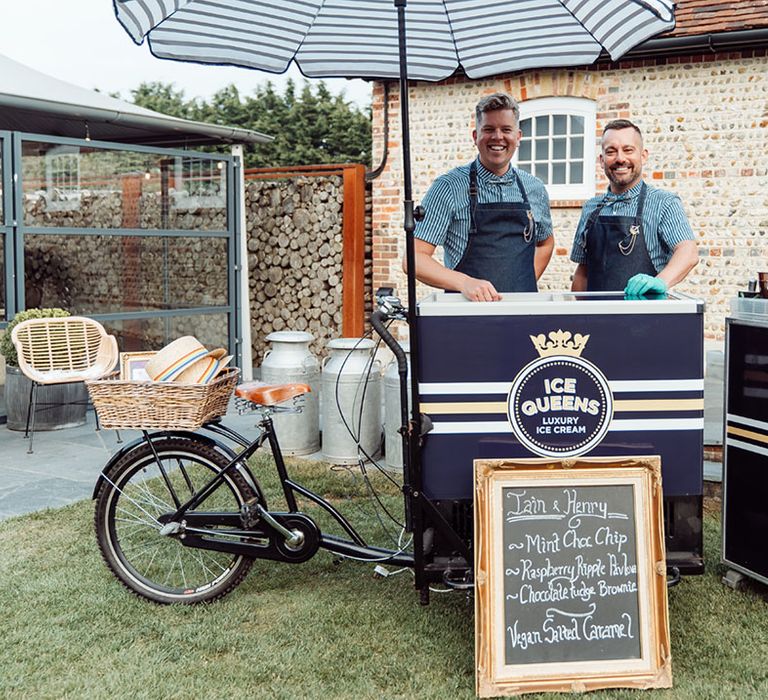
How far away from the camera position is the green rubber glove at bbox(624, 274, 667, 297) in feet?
10.4

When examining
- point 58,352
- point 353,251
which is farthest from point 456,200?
point 353,251

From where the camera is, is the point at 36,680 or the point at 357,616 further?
the point at 357,616

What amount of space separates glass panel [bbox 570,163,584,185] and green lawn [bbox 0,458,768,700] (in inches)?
280

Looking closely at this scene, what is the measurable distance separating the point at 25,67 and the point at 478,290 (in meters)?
7.25

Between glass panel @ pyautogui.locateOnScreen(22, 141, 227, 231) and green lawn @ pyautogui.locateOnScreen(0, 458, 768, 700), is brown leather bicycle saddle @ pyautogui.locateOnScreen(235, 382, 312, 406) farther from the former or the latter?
glass panel @ pyautogui.locateOnScreen(22, 141, 227, 231)

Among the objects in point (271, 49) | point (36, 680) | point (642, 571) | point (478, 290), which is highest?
point (271, 49)

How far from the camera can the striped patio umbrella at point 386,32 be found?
3.68 m

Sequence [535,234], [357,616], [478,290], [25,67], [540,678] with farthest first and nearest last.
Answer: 1. [25,67]
2. [535,234]
3. [357,616]
4. [478,290]
5. [540,678]

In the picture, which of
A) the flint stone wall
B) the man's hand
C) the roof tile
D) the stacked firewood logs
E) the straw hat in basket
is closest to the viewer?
the man's hand

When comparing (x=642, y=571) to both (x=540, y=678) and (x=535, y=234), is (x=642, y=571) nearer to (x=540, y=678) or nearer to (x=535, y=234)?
(x=540, y=678)

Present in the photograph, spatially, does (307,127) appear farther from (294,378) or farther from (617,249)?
(617,249)

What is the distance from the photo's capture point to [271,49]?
4.01 meters

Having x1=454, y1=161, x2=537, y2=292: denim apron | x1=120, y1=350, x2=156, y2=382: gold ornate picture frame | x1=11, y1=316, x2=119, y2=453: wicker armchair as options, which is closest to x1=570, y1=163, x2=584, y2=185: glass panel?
x1=11, y1=316, x2=119, y2=453: wicker armchair

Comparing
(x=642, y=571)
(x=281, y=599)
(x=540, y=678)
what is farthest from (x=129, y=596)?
(x=642, y=571)
